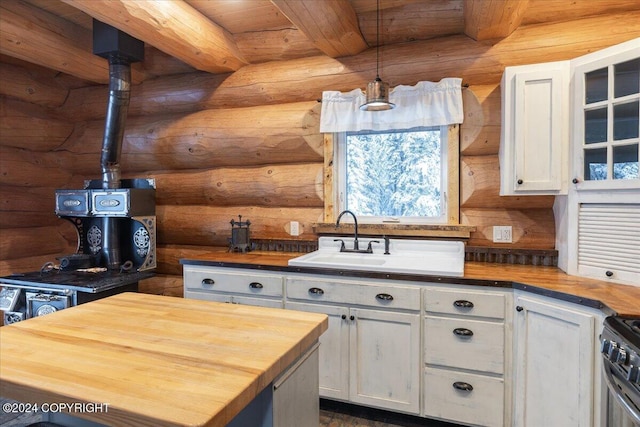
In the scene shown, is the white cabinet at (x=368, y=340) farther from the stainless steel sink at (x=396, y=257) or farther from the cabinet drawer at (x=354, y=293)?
the stainless steel sink at (x=396, y=257)

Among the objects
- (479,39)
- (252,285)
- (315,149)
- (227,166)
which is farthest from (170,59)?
(479,39)

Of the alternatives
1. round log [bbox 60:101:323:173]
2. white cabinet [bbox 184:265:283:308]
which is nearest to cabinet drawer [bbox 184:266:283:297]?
white cabinet [bbox 184:265:283:308]

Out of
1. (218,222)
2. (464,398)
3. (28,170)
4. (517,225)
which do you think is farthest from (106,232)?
(517,225)

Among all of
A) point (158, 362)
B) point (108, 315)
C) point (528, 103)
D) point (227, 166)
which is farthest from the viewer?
point (227, 166)

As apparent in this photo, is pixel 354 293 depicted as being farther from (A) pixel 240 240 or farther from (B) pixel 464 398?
(A) pixel 240 240

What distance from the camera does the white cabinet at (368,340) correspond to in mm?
2279

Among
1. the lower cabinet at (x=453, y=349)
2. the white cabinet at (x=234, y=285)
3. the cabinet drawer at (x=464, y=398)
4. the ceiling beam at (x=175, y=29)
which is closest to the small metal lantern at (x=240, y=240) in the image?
the white cabinet at (x=234, y=285)

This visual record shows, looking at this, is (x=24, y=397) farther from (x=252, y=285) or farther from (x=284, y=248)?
(x=284, y=248)

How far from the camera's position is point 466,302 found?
2.16 m

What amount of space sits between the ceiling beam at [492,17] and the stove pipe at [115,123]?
249 centimetres

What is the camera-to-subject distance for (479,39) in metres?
2.63

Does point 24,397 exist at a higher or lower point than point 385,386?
higher

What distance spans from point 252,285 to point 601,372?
6.43 feet

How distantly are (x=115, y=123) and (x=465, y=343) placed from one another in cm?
312
